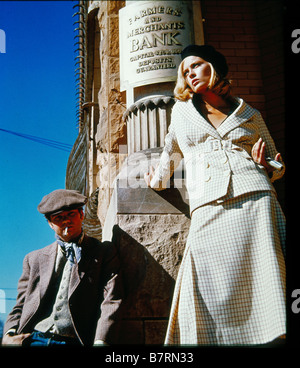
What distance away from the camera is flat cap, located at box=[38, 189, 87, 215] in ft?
9.97

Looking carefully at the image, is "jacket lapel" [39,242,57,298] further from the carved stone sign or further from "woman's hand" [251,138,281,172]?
the carved stone sign

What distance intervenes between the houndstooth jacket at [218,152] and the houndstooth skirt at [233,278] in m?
0.08

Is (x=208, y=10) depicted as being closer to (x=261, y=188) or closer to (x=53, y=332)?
(x=261, y=188)

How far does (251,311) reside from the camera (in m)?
2.44

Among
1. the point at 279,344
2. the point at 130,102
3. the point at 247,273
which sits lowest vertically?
the point at 279,344

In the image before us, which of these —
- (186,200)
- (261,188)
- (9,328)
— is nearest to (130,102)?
(186,200)

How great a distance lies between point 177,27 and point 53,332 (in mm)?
2632

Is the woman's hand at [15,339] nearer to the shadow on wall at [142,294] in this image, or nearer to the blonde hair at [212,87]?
the shadow on wall at [142,294]

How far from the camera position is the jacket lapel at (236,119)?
284 cm

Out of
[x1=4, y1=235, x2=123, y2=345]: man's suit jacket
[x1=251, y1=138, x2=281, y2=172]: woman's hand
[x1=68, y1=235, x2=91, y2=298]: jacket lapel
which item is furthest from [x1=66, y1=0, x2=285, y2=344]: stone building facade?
[x1=251, y1=138, x2=281, y2=172]: woman's hand

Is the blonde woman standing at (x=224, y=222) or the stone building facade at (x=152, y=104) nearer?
the blonde woman standing at (x=224, y=222)

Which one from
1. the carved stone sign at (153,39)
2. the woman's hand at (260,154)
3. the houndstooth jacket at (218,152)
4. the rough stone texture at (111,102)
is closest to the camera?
the houndstooth jacket at (218,152)

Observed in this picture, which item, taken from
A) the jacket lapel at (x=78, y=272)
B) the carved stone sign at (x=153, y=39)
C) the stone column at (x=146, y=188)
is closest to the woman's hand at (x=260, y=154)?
the stone column at (x=146, y=188)

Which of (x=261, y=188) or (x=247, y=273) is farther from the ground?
(x=261, y=188)
